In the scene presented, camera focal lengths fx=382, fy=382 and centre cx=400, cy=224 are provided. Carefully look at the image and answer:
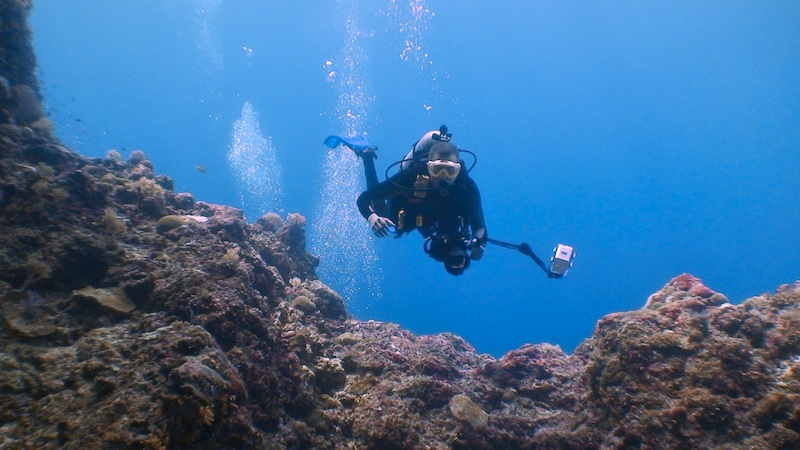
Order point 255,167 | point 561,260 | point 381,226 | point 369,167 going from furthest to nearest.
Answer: point 255,167
point 369,167
point 381,226
point 561,260

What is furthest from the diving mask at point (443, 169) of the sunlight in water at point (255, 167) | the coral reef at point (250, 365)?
the sunlight in water at point (255, 167)

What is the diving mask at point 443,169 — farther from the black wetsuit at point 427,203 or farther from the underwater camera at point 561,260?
the underwater camera at point 561,260

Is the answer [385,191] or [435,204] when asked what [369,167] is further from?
[435,204]

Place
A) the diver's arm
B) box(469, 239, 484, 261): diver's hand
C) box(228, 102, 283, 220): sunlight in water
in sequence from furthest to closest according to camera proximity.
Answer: box(228, 102, 283, 220): sunlight in water < the diver's arm < box(469, 239, 484, 261): diver's hand

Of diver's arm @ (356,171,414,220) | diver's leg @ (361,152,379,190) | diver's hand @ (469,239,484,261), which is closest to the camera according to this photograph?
diver's hand @ (469,239,484,261)

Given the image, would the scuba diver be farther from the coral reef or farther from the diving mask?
the coral reef

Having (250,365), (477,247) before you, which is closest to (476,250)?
(477,247)

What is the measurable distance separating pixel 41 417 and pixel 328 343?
16.0ft

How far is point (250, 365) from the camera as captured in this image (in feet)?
14.7

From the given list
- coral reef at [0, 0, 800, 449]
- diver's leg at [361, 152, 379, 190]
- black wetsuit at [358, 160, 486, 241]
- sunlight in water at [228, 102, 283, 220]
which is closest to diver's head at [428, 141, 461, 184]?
black wetsuit at [358, 160, 486, 241]

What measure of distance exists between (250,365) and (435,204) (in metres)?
4.56

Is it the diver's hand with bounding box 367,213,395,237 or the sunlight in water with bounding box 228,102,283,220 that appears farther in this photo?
the sunlight in water with bounding box 228,102,283,220

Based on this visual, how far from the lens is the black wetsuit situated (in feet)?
25.0

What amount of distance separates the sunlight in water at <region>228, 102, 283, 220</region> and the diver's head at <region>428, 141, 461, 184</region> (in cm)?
9547
